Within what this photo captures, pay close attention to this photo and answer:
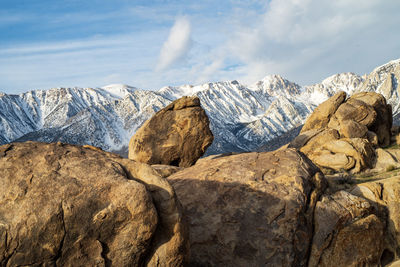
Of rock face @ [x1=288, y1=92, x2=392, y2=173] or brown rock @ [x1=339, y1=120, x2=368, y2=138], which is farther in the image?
brown rock @ [x1=339, y1=120, x2=368, y2=138]

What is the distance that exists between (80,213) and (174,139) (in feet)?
72.0

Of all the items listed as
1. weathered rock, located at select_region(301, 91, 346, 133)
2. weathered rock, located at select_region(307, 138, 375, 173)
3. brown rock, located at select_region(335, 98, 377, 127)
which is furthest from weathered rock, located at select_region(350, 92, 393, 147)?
weathered rock, located at select_region(307, 138, 375, 173)

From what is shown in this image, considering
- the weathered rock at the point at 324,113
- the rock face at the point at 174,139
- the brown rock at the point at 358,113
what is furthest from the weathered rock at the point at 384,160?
the rock face at the point at 174,139

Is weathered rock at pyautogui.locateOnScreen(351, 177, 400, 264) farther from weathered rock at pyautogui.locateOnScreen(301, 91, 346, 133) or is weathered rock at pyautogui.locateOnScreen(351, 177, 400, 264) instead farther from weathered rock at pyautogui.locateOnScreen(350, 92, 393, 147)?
weathered rock at pyautogui.locateOnScreen(350, 92, 393, 147)

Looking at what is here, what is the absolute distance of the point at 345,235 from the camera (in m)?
12.6

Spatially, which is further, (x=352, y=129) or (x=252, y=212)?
(x=352, y=129)

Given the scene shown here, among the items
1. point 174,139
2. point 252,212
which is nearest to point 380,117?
point 174,139

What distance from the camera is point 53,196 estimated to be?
8.08m

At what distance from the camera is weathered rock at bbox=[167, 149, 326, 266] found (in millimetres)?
11805

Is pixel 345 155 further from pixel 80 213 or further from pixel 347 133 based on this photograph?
pixel 80 213

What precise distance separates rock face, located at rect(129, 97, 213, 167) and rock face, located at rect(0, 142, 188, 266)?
2009 cm

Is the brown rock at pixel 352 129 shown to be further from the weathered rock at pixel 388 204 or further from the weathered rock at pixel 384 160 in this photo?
the weathered rock at pixel 388 204

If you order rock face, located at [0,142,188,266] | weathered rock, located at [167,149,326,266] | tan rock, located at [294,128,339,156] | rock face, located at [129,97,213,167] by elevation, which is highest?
rock face, located at [0,142,188,266]

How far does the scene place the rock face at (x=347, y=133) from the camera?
30797 millimetres
